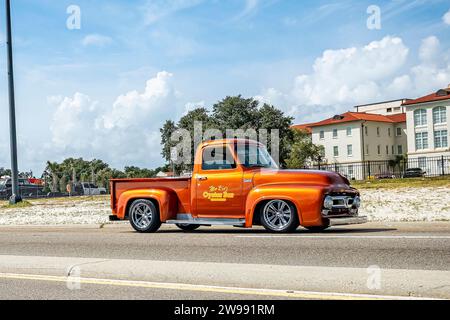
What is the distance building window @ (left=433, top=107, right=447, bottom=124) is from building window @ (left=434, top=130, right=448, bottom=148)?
1.75 m

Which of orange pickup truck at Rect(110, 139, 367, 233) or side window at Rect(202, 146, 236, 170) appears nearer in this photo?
orange pickup truck at Rect(110, 139, 367, 233)

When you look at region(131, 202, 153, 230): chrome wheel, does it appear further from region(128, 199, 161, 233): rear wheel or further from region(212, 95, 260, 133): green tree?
region(212, 95, 260, 133): green tree

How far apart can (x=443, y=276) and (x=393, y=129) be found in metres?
114

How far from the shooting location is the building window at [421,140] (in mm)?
99375

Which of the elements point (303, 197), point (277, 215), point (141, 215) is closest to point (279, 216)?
point (277, 215)

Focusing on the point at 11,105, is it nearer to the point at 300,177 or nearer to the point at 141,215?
the point at 141,215

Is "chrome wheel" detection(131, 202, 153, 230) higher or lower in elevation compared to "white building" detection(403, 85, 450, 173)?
lower

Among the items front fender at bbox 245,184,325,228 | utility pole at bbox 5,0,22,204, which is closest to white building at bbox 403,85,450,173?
utility pole at bbox 5,0,22,204

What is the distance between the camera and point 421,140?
3935 inches

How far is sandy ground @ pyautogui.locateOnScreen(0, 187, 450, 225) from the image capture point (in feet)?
58.4

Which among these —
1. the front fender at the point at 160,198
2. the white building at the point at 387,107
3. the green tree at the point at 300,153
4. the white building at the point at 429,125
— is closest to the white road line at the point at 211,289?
the front fender at the point at 160,198

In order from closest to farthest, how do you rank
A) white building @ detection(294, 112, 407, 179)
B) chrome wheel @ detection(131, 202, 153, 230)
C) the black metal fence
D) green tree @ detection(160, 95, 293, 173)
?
1. chrome wheel @ detection(131, 202, 153, 230)
2. the black metal fence
3. green tree @ detection(160, 95, 293, 173)
4. white building @ detection(294, 112, 407, 179)

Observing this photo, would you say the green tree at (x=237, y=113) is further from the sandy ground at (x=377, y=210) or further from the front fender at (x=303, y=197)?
the front fender at (x=303, y=197)
